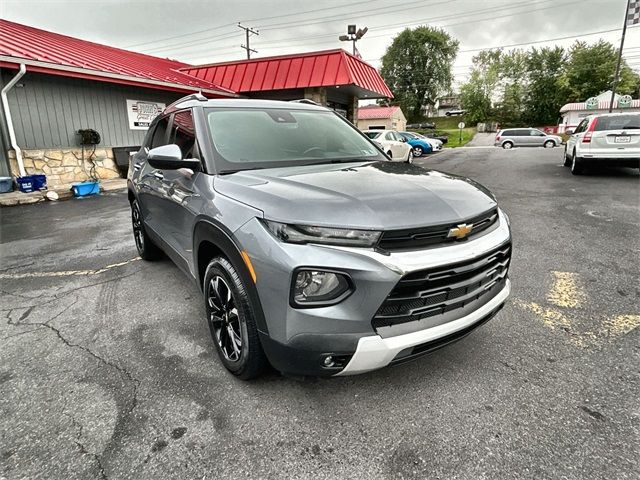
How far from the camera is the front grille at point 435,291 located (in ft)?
5.96

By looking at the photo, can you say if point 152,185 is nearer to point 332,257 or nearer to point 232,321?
point 232,321

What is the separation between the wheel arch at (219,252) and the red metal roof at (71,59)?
31.2ft

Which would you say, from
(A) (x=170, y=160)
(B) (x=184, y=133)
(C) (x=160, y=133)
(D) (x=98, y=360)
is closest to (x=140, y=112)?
(C) (x=160, y=133)

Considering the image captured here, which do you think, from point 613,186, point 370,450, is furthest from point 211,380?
point 613,186

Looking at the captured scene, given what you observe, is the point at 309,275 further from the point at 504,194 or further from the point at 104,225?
the point at 504,194

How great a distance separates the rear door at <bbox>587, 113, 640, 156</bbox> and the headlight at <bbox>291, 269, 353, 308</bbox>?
10454 millimetres

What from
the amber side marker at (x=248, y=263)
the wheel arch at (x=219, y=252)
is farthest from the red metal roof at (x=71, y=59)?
the amber side marker at (x=248, y=263)

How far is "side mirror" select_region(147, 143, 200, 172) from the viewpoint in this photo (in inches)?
102

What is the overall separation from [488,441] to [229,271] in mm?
1577

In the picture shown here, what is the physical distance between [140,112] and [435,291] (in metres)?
13.5

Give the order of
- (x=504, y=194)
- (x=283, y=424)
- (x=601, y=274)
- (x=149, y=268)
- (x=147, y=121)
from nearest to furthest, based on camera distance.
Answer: (x=283, y=424)
(x=601, y=274)
(x=149, y=268)
(x=504, y=194)
(x=147, y=121)

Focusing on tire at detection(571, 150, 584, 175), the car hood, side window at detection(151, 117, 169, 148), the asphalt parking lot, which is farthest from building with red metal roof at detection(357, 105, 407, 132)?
the car hood

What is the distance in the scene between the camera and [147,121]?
43.2 feet

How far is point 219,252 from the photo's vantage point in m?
2.41
